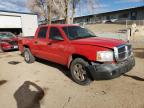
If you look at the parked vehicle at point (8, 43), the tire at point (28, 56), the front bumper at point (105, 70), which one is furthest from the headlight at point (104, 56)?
the parked vehicle at point (8, 43)

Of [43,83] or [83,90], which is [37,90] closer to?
[43,83]

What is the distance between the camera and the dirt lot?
4.16 metres

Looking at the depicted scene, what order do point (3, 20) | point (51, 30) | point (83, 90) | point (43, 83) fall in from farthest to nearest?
point (3, 20)
point (51, 30)
point (43, 83)
point (83, 90)

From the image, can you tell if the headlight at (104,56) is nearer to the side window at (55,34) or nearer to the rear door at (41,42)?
the side window at (55,34)

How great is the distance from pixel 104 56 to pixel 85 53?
60cm

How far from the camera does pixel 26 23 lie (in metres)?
27.0

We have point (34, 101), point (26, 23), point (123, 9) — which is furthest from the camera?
point (123, 9)

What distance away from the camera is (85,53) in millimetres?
4941

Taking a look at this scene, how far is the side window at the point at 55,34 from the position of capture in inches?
239

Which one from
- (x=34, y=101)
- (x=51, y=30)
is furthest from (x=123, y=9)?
(x=34, y=101)

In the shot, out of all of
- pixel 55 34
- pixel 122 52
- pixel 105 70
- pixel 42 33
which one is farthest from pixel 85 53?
pixel 42 33

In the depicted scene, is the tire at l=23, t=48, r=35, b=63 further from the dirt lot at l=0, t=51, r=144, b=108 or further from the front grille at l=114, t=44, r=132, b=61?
the front grille at l=114, t=44, r=132, b=61

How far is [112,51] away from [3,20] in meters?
22.4

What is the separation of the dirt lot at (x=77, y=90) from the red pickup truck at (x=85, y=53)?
44cm
